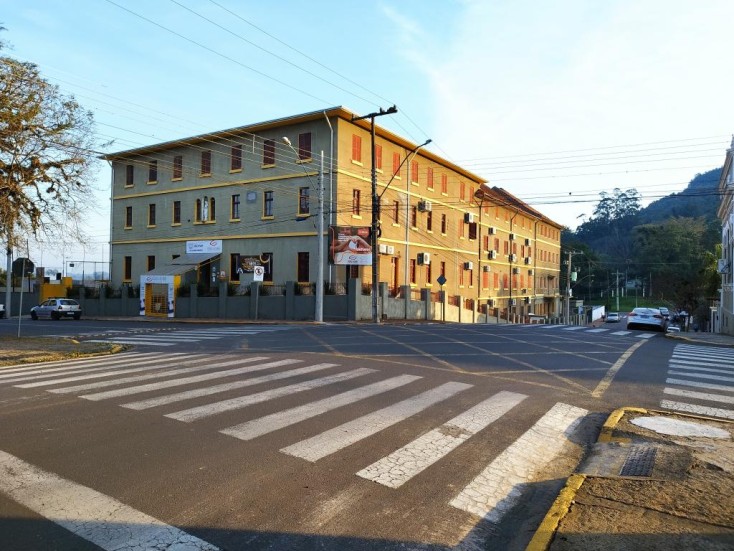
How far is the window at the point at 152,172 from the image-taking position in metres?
41.1

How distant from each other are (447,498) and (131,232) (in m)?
43.2

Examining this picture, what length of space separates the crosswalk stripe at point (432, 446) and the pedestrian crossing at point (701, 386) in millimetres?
2628

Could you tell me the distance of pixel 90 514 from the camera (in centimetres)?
400

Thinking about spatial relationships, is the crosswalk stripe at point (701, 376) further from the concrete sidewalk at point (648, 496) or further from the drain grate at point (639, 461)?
the drain grate at point (639, 461)

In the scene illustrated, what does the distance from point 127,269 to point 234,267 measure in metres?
11.9

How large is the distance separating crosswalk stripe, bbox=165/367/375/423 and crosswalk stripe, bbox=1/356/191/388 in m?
3.71

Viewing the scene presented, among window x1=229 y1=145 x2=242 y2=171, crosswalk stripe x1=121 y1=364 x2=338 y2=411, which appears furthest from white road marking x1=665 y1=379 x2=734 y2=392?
window x1=229 y1=145 x2=242 y2=171

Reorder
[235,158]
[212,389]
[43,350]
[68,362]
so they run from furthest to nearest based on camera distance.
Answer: [235,158] → [43,350] → [68,362] → [212,389]

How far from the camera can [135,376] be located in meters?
9.86

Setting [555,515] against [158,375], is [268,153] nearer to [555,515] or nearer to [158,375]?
[158,375]

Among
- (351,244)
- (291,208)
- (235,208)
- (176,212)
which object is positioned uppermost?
(176,212)

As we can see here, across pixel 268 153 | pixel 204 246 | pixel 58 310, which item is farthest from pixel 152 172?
pixel 58 310

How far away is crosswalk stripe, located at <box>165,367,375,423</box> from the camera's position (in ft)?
22.6

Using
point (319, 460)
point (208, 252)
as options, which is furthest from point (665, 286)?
point (319, 460)
